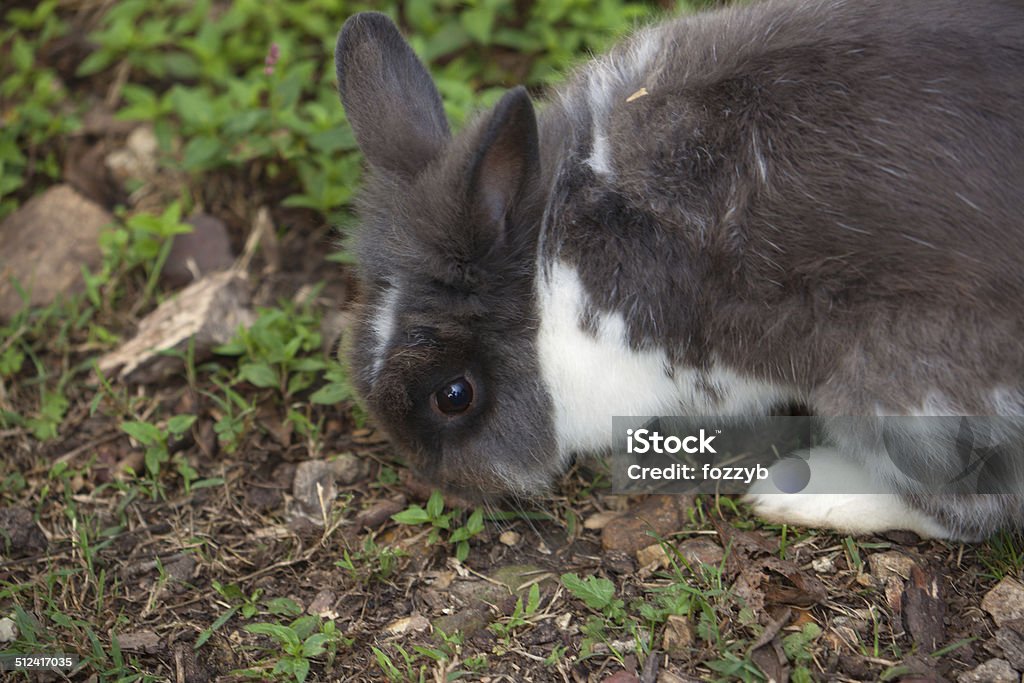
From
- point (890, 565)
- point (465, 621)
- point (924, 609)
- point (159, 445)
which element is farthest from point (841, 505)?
point (159, 445)

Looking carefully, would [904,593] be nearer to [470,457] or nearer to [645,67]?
[470,457]

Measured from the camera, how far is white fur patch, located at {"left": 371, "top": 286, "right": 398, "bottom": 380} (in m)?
3.46

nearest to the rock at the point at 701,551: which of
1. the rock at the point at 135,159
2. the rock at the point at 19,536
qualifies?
the rock at the point at 19,536

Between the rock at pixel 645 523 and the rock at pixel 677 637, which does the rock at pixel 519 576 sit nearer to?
the rock at pixel 645 523

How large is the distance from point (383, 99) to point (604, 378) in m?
1.18

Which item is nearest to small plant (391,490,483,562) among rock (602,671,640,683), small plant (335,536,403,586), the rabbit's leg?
small plant (335,536,403,586)

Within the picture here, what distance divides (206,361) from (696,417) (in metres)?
2.03

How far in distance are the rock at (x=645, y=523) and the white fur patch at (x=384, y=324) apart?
988mm

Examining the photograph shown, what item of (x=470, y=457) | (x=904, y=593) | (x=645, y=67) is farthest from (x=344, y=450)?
(x=904, y=593)

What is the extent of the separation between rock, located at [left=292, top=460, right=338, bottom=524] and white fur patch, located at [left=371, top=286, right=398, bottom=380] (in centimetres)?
59

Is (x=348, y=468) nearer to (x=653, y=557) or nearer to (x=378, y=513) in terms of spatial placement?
(x=378, y=513)

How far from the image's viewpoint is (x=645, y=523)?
363 centimetres

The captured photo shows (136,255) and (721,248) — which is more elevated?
(721,248)

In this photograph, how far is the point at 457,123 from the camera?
14.7 feet
